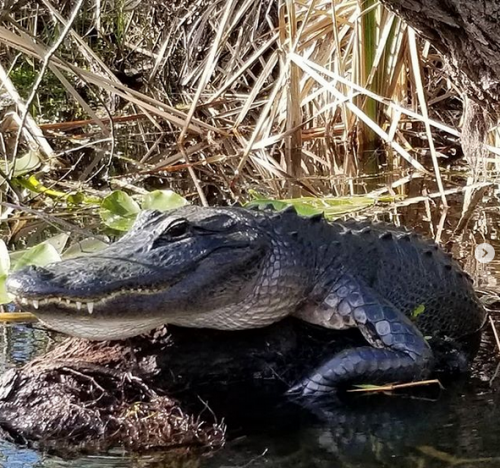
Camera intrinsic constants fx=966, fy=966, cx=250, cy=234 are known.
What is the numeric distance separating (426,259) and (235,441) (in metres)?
→ 1.12

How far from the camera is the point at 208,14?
8.66m

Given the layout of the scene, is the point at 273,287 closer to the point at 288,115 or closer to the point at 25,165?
the point at 25,165

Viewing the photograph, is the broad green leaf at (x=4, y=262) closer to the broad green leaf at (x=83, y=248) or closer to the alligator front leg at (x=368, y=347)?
the broad green leaf at (x=83, y=248)

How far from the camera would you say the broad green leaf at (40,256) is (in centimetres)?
334

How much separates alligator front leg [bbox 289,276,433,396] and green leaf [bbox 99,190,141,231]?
1510 mm

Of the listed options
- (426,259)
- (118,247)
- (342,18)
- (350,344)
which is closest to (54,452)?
(118,247)

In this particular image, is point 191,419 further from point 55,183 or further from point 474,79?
point 55,183

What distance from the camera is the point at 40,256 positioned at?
3391 mm

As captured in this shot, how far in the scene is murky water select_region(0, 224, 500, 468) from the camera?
2320mm

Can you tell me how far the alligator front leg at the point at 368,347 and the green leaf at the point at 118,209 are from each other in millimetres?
→ 1510

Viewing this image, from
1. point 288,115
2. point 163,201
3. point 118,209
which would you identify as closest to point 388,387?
point 163,201

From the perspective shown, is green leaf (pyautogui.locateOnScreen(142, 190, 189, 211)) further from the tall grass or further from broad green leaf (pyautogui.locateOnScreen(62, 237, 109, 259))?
the tall grass

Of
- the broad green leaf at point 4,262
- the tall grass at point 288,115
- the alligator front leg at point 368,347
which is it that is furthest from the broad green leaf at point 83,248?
the alligator front leg at point 368,347

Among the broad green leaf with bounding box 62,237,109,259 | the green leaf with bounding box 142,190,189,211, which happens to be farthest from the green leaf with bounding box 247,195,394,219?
the broad green leaf with bounding box 62,237,109,259
